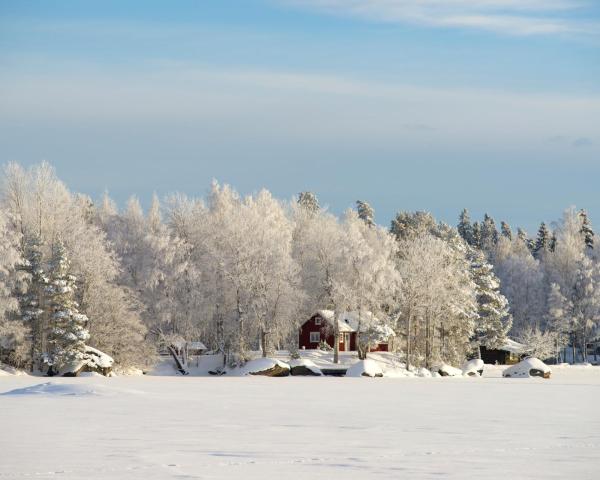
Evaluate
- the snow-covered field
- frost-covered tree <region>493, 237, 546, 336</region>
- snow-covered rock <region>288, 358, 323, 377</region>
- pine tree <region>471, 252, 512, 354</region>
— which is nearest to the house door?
pine tree <region>471, 252, 512, 354</region>

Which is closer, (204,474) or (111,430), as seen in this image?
(204,474)

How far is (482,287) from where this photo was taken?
91938 millimetres

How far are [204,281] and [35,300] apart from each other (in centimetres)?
1459

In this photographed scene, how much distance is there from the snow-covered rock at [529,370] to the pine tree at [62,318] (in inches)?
1414

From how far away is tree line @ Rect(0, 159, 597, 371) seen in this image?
6359 centimetres

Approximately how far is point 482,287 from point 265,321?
1081 inches

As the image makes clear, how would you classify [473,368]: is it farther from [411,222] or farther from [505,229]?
[505,229]

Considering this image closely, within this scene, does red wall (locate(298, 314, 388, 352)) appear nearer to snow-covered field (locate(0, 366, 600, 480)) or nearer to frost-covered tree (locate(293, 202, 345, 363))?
frost-covered tree (locate(293, 202, 345, 363))

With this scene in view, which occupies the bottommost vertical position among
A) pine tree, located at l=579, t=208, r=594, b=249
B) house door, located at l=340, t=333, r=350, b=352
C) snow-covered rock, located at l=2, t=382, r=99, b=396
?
snow-covered rock, located at l=2, t=382, r=99, b=396

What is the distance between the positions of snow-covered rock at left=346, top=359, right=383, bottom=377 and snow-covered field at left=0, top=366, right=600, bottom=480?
1251 inches

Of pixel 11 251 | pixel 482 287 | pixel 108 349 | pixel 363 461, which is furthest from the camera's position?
pixel 482 287

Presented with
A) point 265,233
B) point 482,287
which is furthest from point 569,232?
point 265,233

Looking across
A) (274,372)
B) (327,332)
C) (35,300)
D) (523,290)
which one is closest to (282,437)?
(274,372)

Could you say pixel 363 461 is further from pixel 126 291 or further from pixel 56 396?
pixel 126 291
